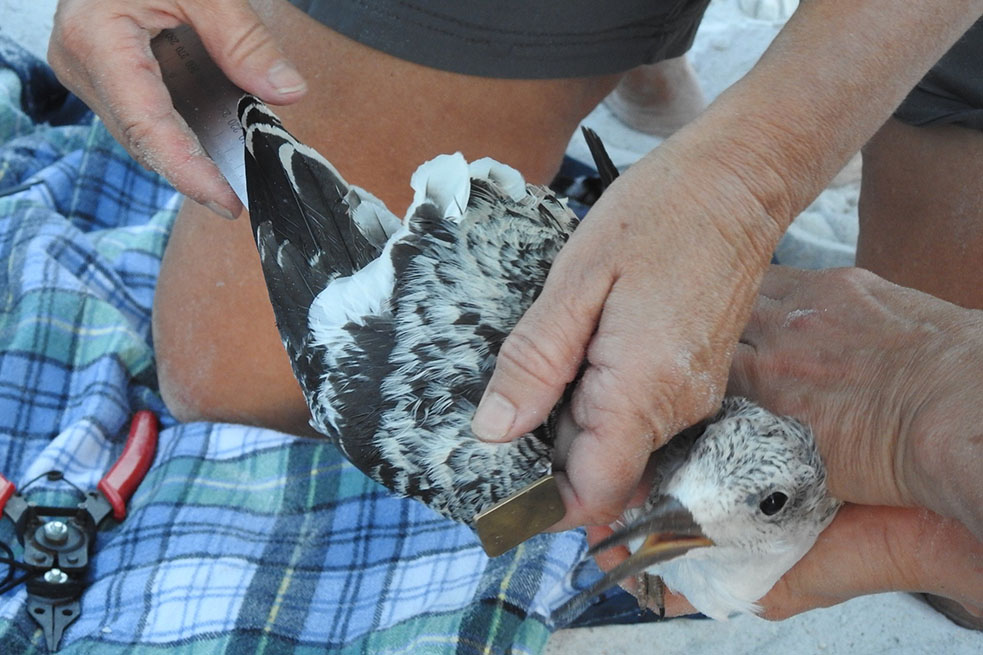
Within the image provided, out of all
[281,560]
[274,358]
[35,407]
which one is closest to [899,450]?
[281,560]

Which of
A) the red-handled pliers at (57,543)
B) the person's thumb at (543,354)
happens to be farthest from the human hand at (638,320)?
the red-handled pliers at (57,543)

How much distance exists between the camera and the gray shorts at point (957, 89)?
7.04 ft

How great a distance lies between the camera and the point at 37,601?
213 cm

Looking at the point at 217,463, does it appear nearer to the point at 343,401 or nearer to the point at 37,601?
the point at 37,601

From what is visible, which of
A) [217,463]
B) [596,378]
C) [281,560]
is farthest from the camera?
[217,463]

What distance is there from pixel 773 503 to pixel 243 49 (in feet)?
4.02

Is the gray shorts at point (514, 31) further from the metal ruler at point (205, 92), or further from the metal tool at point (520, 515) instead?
the metal tool at point (520, 515)

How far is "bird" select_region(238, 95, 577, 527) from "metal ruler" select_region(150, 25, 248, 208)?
0.04m

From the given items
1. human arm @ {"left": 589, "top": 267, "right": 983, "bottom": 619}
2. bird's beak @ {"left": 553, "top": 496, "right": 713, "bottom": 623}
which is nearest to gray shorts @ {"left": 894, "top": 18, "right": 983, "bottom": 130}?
human arm @ {"left": 589, "top": 267, "right": 983, "bottom": 619}

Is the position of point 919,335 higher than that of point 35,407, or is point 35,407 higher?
point 919,335

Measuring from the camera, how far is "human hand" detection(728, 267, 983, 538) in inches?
59.7

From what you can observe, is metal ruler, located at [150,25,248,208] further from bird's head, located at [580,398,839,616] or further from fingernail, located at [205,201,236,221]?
bird's head, located at [580,398,839,616]

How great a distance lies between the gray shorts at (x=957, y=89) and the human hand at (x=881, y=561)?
94cm

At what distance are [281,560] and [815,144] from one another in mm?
1465
